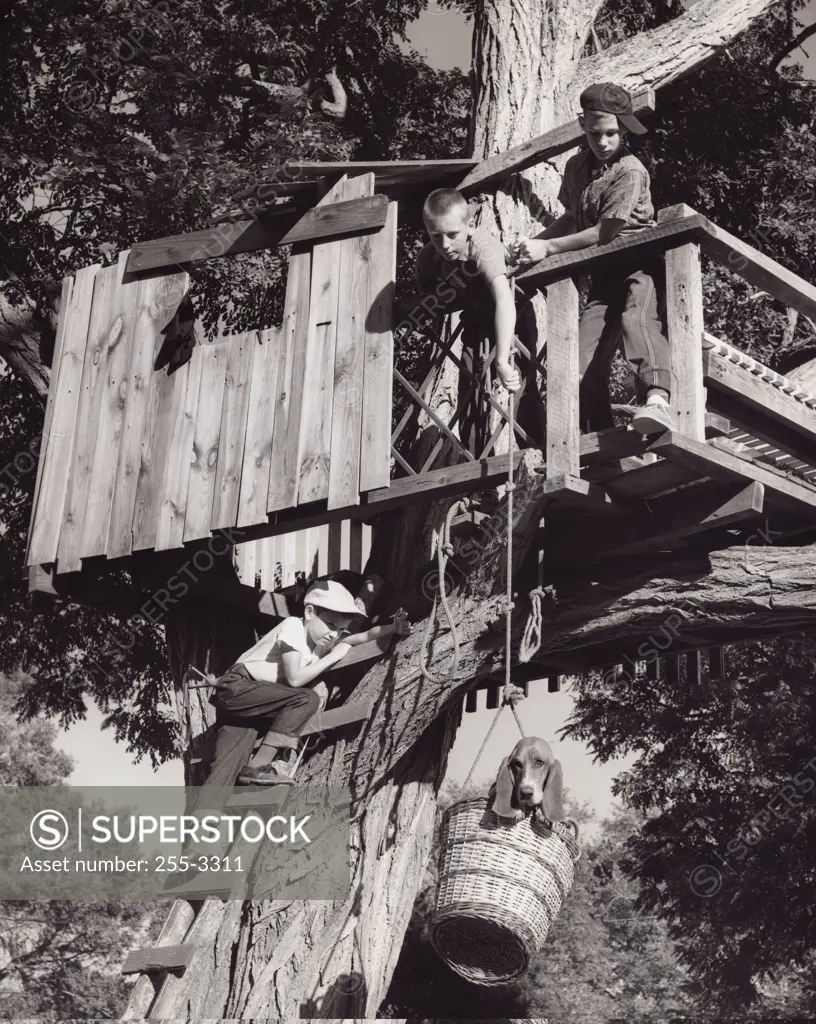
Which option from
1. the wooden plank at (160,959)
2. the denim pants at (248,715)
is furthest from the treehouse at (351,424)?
the wooden plank at (160,959)

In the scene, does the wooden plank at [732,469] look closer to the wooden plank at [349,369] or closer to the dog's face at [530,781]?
the dog's face at [530,781]

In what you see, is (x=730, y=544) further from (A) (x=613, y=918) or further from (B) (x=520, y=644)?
(A) (x=613, y=918)

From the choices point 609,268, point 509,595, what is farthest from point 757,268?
point 509,595

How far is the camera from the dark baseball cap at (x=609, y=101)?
319 inches

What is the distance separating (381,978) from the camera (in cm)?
898

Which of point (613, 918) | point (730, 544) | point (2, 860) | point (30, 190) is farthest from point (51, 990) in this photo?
point (730, 544)

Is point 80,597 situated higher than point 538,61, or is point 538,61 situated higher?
point 538,61

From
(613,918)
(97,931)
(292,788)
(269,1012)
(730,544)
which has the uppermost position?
(613,918)

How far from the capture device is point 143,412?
9.34m

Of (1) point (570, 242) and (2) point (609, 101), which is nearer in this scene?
(1) point (570, 242)

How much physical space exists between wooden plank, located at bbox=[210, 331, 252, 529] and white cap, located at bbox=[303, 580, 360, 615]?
2.30 ft

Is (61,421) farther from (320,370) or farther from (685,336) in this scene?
(685,336)

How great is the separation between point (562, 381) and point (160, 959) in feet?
13.0

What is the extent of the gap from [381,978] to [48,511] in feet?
11.7
